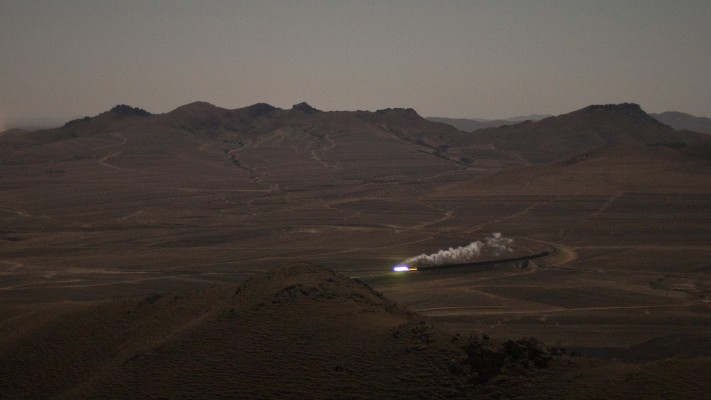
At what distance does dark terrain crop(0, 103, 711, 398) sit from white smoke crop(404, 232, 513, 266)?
213 centimetres

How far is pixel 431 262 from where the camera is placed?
61.2m

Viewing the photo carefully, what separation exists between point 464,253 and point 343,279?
3552 cm

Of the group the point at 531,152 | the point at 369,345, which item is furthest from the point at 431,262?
the point at 531,152

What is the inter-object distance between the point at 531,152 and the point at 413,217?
10631cm

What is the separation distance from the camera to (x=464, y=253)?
65312 millimetres

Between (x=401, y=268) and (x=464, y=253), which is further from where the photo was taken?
(x=464, y=253)

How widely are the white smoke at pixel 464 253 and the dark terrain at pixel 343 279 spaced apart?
2132 mm

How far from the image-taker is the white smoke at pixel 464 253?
61812 mm

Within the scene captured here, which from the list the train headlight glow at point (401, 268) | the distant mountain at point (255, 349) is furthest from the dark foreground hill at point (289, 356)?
the train headlight glow at point (401, 268)

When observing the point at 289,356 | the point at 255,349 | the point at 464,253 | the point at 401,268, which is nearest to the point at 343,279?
the point at 255,349

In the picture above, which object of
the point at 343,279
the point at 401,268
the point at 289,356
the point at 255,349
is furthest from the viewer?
the point at 401,268

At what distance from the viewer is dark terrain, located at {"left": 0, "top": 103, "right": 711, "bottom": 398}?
21797mm

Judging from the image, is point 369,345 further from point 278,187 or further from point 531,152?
point 531,152

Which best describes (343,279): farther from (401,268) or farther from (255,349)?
(401,268)
